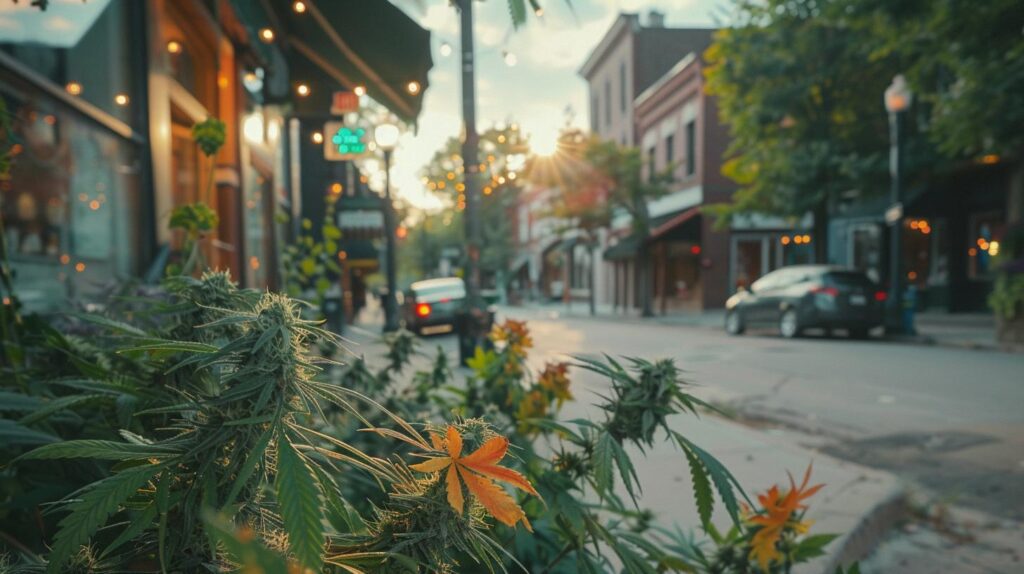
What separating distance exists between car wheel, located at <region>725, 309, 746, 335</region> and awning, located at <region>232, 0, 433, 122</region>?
44.6ft

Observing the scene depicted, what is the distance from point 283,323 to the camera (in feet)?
1.65

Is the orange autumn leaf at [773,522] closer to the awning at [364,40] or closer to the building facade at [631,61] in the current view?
the awning at [364,40]

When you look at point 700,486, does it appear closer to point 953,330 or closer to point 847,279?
point 847,279

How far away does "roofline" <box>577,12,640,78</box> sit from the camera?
3191cm

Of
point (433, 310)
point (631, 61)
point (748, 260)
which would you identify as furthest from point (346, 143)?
point (631, 61)

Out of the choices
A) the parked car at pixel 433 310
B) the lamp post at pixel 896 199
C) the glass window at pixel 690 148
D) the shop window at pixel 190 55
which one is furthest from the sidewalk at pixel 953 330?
the shop window at pixel 190 55

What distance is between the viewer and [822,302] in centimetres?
1334

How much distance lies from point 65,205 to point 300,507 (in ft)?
13.4

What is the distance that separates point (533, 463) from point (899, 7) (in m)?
12.9

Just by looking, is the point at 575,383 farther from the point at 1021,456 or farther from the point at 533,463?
the point at 533,463

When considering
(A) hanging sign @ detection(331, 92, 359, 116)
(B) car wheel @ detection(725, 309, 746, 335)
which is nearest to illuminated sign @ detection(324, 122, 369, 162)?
(A) hanging sign @ detection(331, 92, 359, 116)

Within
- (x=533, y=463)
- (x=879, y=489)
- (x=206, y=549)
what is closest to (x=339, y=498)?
(x=206, y=549)

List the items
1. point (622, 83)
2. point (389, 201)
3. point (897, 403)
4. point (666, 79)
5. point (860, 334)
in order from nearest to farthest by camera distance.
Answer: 1. point (897, 403)
2. point (389, 201)
3. point (860, 334)
4. point (666, 79)
5. point (622, 83)

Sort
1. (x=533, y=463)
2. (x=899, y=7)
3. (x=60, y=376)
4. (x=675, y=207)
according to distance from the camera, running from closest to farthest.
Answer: (x=60, y=376), (x=533, y=463), (x=899, y=7), (x=675, y=207)
